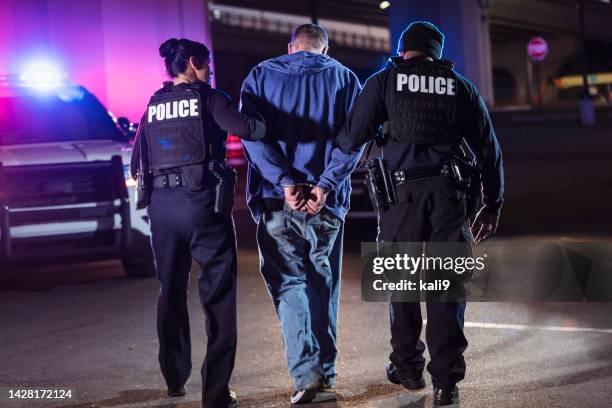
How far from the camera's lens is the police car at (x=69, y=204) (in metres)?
9.29

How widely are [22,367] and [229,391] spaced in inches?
69.6

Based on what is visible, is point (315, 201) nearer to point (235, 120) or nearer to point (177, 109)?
point (235, 120)

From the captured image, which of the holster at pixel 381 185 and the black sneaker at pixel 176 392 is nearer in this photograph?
the holster at pixel 381 185

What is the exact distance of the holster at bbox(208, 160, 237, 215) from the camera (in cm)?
539

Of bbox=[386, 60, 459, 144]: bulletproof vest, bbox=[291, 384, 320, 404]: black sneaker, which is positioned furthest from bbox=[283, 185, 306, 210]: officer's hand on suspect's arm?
bbox=[291, 384, 320, 404]: black sneaker

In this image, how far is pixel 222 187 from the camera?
17.7ft

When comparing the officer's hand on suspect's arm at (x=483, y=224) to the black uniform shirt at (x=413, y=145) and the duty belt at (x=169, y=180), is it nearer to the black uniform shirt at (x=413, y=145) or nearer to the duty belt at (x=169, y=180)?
the black uniform shirt at (x=413, y=145)

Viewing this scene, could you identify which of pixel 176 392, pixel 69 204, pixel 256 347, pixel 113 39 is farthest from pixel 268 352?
pixel 113 39

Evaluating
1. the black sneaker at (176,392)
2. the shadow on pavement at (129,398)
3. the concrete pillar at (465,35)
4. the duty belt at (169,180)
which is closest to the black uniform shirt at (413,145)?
the duty belt at (169,180)

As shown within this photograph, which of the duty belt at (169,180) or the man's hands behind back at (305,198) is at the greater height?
the duty belt at (169,180)

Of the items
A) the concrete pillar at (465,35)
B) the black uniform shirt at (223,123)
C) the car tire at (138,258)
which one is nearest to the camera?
the black uniform shirt at (223,123)

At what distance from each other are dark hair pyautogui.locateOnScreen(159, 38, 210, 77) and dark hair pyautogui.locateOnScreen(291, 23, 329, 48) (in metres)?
0.50

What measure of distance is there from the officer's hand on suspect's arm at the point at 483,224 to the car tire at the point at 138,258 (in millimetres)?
4661

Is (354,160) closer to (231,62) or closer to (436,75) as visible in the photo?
(436,75)
